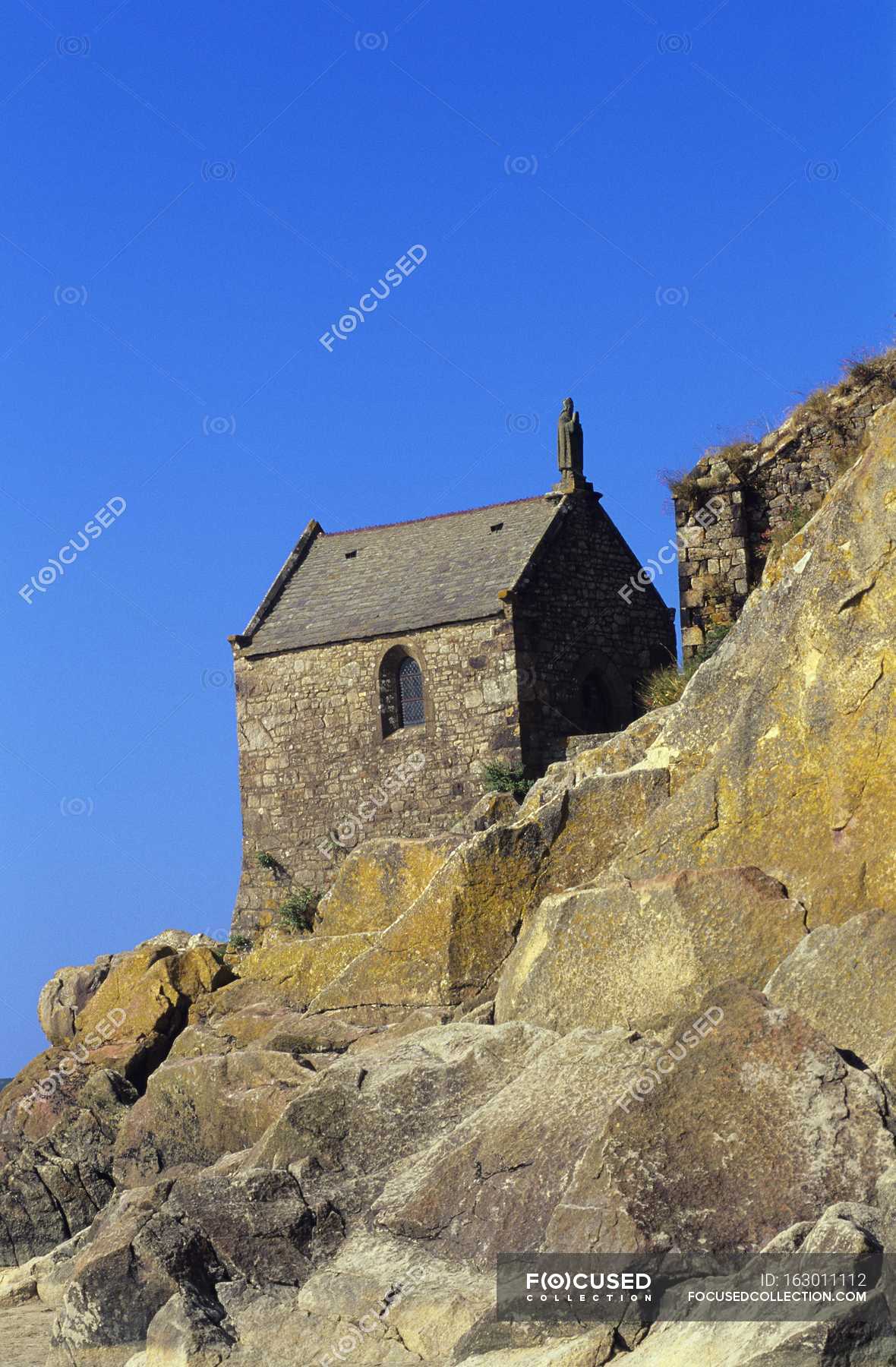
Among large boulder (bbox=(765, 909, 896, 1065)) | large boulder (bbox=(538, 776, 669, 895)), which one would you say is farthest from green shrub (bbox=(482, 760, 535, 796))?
large boulder (bbox=(765, 909, 896, 1065))

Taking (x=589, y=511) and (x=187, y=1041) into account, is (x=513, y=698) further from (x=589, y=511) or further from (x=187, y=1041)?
(x=187, y=1041)

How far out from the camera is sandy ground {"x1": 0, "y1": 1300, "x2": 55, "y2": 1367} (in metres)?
11.2

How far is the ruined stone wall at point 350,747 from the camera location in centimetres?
2769

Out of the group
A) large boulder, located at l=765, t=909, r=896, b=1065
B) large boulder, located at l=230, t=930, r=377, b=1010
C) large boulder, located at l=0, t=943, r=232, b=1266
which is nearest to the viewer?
large boulder, located at l=765, t=909, r=896, b=1065

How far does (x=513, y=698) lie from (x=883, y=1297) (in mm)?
20568

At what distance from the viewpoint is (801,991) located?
368 inches

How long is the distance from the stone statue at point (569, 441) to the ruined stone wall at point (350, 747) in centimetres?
442

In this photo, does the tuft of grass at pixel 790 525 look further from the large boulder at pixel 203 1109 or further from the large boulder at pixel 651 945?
the large boulder at pixel 203 1109

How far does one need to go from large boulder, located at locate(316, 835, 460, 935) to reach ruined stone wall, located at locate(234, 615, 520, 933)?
1137 cm

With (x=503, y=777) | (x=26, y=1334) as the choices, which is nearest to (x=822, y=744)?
(x=26, y=1334)

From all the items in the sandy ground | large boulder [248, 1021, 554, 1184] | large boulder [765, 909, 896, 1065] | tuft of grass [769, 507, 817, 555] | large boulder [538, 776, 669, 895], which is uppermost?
tuft of grass [769, 507, 817, 555]

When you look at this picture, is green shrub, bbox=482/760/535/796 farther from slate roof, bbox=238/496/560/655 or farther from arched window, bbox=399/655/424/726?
slate roof, bbox=238/496/560/655

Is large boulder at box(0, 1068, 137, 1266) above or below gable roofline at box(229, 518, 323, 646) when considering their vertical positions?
below

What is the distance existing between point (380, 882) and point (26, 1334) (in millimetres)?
5198
